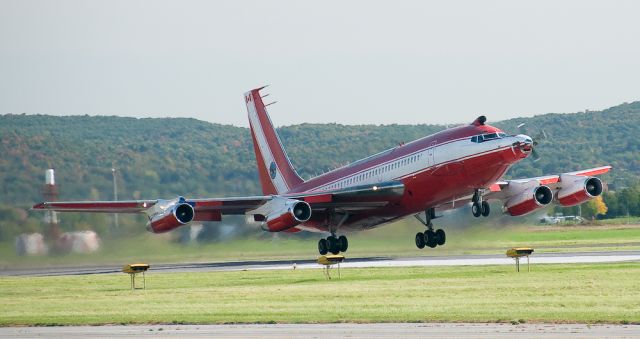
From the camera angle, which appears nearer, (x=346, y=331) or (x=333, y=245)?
(x=346, y=331)

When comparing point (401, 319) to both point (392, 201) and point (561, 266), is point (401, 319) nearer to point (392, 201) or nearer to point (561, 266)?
point (561, 266)

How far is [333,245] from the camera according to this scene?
201 ft

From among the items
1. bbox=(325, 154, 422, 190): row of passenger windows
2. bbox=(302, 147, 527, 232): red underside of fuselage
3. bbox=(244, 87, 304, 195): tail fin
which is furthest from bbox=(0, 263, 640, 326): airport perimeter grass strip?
bbox=(244, 87, 304, 195): tail fin

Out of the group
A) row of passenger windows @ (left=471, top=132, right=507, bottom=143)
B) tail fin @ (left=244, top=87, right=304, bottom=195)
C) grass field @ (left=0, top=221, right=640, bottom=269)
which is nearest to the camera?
row of passenger windows @ (left=471, top=132, right=507, bottom=143)

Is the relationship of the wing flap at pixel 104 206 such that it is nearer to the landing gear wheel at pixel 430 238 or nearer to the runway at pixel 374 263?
the runway at pixel 374 263

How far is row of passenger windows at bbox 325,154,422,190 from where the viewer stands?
55844 millimetres

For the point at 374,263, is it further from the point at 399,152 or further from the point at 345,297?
the point at 345,297

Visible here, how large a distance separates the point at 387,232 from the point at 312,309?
30.1 metres

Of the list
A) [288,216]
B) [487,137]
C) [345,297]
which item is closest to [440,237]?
[288,216]

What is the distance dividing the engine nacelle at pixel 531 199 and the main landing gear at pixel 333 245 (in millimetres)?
8732

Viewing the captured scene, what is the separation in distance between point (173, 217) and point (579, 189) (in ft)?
66.4

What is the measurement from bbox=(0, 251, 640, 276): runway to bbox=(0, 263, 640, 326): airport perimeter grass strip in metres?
3.50

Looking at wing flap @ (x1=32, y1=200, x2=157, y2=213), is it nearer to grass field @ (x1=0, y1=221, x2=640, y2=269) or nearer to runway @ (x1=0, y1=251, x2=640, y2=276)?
runway @ (x1=0, y1=251, x2=640, y2=276)

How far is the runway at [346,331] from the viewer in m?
26.5
